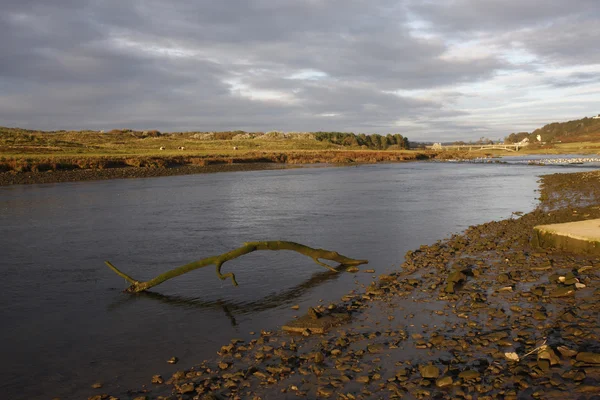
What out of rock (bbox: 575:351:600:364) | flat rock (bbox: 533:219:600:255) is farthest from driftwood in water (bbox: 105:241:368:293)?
rock (bbox: 575:351:600:364)

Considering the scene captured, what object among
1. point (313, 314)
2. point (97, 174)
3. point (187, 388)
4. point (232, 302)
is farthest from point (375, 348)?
point (97, 174)

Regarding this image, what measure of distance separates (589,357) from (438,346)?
2.28 metres

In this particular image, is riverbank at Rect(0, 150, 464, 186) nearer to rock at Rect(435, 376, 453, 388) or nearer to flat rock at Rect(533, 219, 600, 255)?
flat rock at Rect(533, 219, 600, 255)

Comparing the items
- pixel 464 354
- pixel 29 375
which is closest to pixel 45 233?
pixel 29 375

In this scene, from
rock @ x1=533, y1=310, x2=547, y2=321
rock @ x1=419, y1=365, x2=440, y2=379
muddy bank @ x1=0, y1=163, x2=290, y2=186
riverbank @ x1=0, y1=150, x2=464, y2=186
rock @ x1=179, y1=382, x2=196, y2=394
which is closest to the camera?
rock @ x1=419, y1=365, x2=440, y2=379

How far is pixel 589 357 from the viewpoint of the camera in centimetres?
703

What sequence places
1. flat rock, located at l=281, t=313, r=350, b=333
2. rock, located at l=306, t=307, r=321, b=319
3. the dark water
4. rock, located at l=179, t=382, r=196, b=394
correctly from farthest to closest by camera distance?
1. rock, located at l=306, t=307, r=321, b=319
2. flat rock, located at l=281, t=313, r=350, b=333
3. the dark water
4. rock, located at l=179, t=382, r=196, b=394

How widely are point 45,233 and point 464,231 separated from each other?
19.1m

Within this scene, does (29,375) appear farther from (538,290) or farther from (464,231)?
(464,231)

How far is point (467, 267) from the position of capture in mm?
13266

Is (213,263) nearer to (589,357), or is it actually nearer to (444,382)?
(444,382)

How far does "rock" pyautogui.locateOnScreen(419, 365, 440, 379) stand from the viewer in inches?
273

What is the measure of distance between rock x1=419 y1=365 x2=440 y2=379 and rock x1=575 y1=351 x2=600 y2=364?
2204 mm

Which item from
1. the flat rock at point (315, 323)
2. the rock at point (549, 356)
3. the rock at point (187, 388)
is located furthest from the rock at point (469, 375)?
the rock at point (187, 388)
